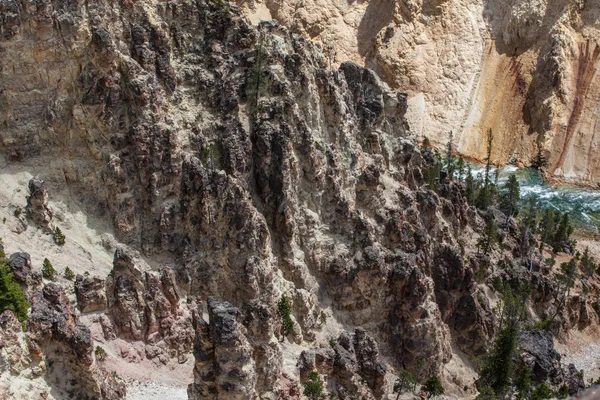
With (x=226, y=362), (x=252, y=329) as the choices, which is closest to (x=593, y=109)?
(x=252, y=329)

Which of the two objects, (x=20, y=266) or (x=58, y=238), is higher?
(x=20, y=266)

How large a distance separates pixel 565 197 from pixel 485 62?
30537mm

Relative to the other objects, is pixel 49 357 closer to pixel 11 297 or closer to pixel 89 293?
pixel 11 297

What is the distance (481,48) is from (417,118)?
20497mm

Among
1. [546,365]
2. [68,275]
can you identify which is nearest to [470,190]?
[546,365]

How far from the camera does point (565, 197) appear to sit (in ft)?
326

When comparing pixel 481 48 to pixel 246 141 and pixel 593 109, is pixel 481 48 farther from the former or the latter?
pixel 246 141

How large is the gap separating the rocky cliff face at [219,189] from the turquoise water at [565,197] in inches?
1718

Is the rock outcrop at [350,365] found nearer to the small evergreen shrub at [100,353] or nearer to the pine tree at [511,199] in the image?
the small evergreen shrub at [100,353]

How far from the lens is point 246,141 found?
53.8m

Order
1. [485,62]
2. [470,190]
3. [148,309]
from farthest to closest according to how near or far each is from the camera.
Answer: [485,62], [470,190], [148,309]

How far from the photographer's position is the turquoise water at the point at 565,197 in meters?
96.0

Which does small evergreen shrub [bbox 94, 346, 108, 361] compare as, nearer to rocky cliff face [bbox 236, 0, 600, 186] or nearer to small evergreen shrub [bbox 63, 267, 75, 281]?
small evergreen shrub [bbox 63, 267, 75, 281]

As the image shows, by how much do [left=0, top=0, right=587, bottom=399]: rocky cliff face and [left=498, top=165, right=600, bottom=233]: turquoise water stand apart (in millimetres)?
43626
